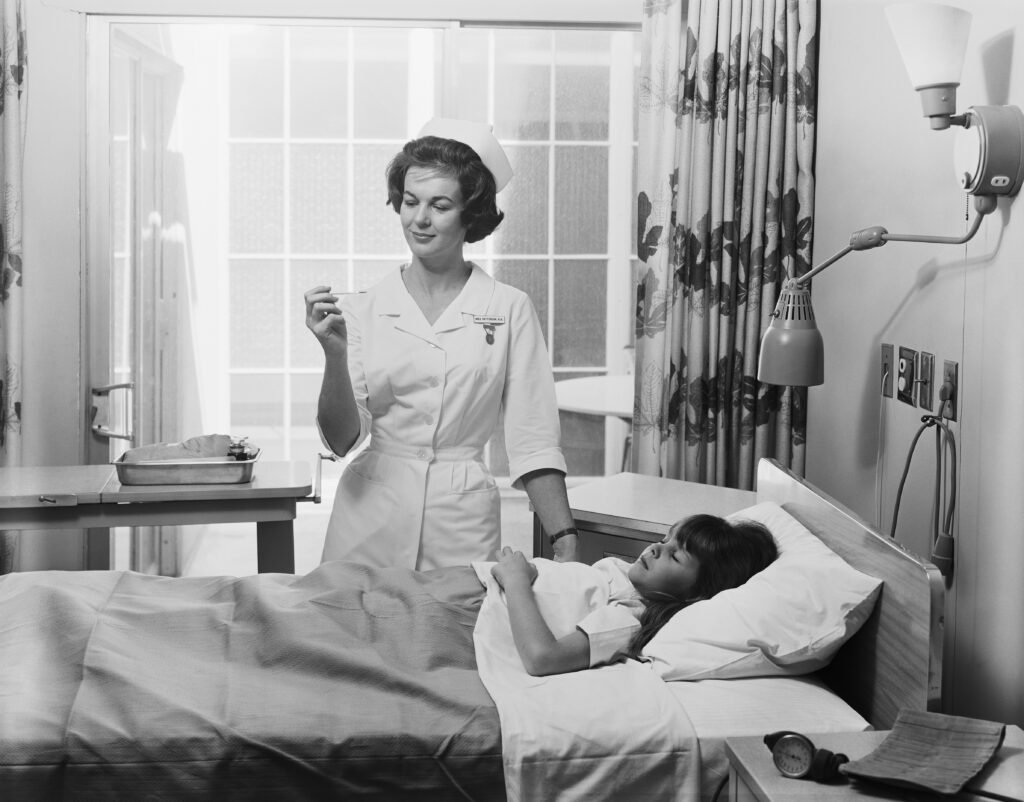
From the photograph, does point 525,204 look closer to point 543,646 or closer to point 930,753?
point 543,646

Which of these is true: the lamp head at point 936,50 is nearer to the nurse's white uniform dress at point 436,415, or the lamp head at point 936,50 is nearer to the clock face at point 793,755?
the nurse's white uniform dress at point 436,415

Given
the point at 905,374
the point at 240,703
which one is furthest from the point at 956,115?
the point at 240,703

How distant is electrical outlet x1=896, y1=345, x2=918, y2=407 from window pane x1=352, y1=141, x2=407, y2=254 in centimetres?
184

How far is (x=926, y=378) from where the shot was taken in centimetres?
209

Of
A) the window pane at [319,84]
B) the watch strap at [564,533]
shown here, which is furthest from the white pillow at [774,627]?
the window pane at [319,84]

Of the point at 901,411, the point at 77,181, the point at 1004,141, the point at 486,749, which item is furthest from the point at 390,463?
the point at 77,181

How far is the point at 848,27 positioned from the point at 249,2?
1543 millimetres

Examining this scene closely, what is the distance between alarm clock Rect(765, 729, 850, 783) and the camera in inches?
49.1

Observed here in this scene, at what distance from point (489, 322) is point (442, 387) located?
0.16 m

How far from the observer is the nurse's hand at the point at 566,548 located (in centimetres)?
212

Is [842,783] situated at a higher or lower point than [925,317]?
lower

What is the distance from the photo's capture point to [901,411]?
90.0 inches

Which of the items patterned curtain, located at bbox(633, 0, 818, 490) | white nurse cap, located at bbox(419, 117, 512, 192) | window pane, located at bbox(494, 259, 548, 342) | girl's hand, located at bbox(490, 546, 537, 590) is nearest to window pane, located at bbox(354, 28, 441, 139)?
window pane, located at bbox(494, 259, 548, 342)

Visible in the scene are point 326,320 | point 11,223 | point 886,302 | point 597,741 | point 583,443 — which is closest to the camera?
point 597,741
